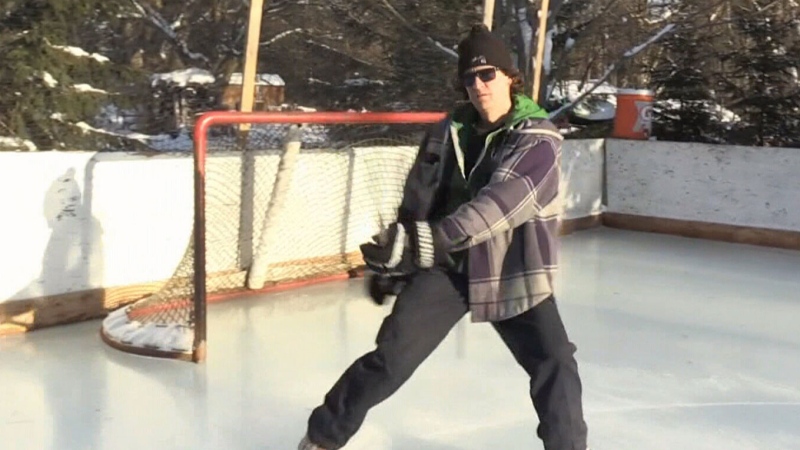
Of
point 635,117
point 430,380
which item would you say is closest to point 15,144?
point 635,117

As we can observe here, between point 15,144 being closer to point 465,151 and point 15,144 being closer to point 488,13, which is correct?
point 488,13

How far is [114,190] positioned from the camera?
4.95m

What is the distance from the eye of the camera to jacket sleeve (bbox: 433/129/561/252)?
2.43 meters

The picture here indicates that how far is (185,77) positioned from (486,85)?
358 inches

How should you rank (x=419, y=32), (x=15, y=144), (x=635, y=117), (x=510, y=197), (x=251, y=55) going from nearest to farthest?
1. (x=510, y=197)
2. (x=251, y=55)
3. (x=15, y=144)
4. (x=635, y=117)
5. (x=419, y=32)

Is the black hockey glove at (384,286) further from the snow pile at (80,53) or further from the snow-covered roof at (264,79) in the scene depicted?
the snow-covered roof at (264,79)

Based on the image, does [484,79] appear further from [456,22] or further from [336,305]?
[456,22]

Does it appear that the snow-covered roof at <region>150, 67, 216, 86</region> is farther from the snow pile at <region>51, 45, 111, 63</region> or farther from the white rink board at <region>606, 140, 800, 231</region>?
the white rink board at <region>606, 140, 800, 231</region>

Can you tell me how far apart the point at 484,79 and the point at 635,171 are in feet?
19.6

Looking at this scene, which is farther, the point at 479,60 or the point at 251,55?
the point at 251,55

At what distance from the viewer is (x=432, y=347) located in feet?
8.72

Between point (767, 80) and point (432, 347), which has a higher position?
point (767, 80)

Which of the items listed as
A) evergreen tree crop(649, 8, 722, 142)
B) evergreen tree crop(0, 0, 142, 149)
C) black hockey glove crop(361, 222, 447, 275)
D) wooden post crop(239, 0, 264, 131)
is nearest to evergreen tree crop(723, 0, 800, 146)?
evergreen tree crop(649, 8, 722, 142)

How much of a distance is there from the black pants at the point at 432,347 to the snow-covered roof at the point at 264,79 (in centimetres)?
854
